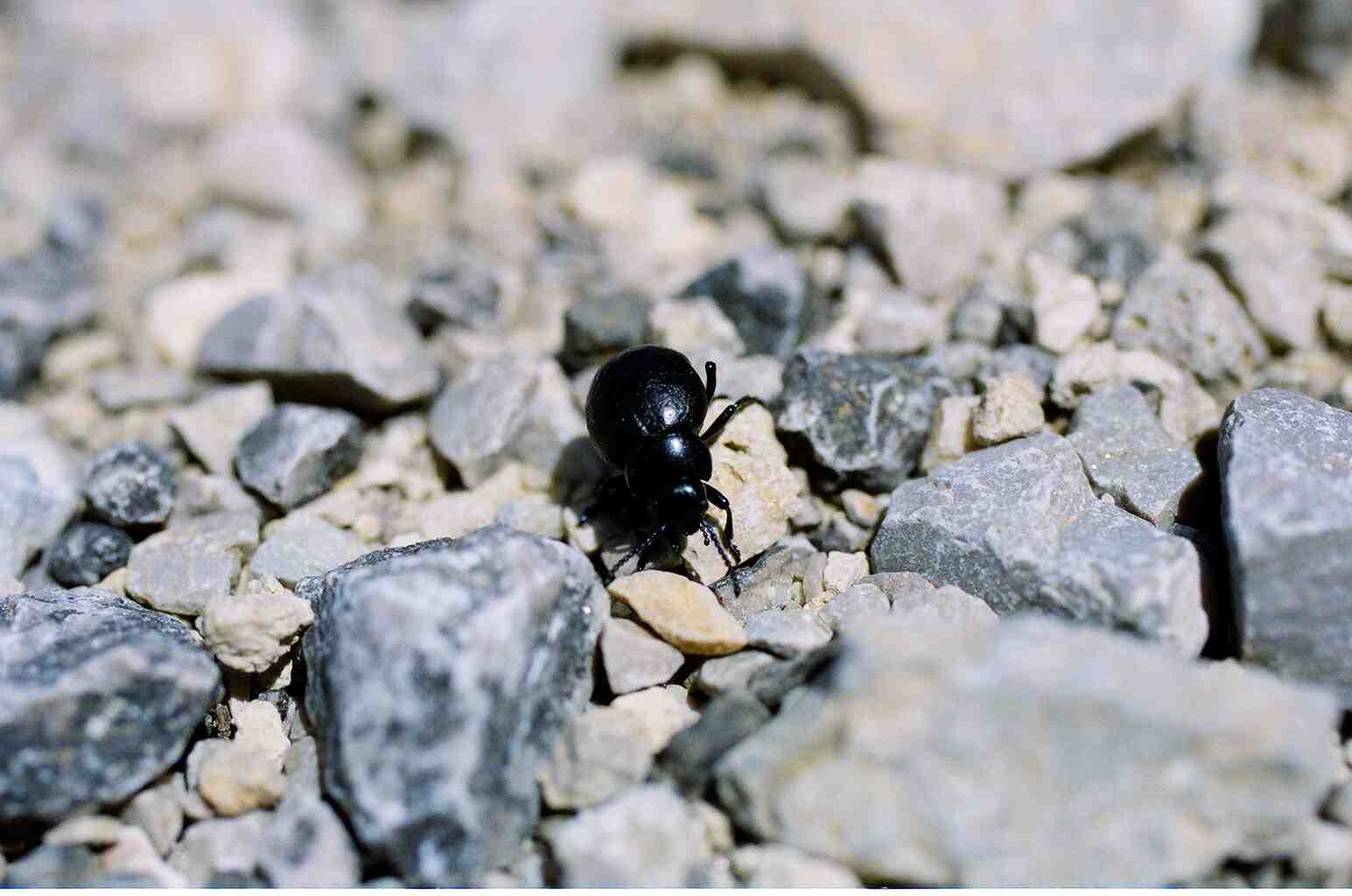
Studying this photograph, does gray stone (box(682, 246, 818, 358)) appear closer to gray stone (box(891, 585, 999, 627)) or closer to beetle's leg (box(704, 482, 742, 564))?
beetle's leg (box(704, 482, 742, 564))

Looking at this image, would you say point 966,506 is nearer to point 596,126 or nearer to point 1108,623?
point 1108,623

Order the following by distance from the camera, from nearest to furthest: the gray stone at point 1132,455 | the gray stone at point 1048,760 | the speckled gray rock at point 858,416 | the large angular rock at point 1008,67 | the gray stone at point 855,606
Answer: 1. the gray stone at point 1048,760
2. the gray stone at point 855,606
3. the gray stone at point 1132,455
4. the speckled gray rock at point 858,416
5. the large angular rock at point 1008,67

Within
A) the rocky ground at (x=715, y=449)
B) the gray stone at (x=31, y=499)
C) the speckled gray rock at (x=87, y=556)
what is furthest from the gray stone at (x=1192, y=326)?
the gray stone at (x=31, y=499)

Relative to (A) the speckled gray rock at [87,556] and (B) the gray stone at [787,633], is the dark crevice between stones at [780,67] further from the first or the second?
(A) the speckled gray rock at [87,556]

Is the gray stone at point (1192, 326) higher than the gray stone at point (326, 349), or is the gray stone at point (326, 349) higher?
the gray stone at point (1192, 326)

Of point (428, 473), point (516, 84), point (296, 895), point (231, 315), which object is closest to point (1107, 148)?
point (516, 84)
